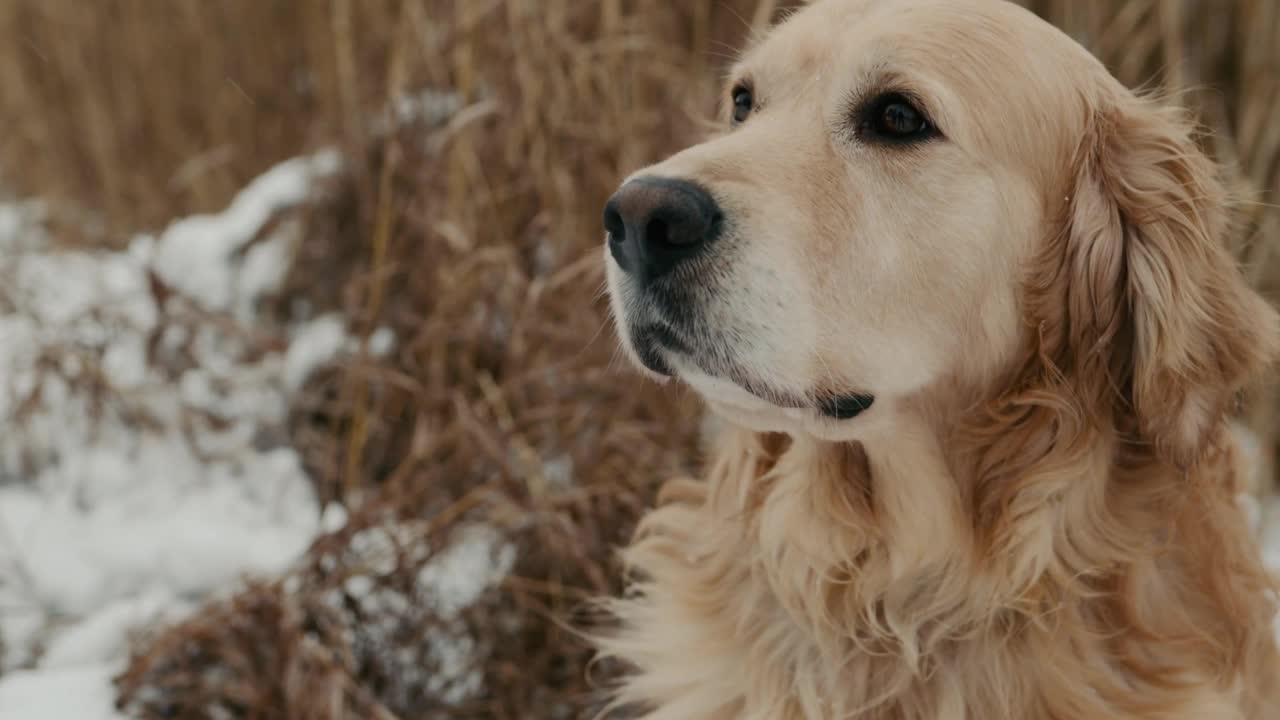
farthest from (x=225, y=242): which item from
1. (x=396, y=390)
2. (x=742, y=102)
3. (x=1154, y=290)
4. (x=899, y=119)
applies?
(x=1154, y=290)

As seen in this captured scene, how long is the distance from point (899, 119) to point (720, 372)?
468 millimetres

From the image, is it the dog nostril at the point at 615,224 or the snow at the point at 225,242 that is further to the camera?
the snow at the point at 225,242

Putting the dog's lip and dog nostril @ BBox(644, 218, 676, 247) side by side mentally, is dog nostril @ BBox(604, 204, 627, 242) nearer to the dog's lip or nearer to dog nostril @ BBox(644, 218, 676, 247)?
dog nostril @ BBox(644, 218, 676, 247)

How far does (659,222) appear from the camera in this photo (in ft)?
5.42

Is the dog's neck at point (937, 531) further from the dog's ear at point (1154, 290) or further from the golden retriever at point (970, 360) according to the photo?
the dog's ear at point (1154, 290)

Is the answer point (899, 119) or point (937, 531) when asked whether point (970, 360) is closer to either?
point (937, 531)

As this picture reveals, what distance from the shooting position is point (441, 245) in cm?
321

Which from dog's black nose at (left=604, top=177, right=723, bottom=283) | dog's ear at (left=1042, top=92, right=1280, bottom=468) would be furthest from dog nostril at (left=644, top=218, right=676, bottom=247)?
dog's ear at (left=1042, top=92, right=1280, bottom=468)

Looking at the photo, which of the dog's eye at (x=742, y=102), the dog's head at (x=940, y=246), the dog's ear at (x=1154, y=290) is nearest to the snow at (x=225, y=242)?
the dog's eye at (x=742, y=102)

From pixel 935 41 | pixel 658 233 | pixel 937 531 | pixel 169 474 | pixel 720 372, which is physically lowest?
pixel 169 474

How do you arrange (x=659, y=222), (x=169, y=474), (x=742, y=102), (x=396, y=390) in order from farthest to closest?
(x=169, y=474), (x=396, y=390), (x=742, y=102), (x=659, y=222)

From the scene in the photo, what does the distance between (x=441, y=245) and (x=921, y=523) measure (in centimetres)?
171

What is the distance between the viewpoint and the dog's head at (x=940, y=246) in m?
1.69

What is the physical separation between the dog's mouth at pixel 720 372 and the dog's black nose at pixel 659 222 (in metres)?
0.09
